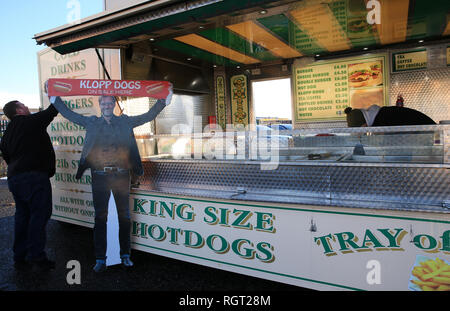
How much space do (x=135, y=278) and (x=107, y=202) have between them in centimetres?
74

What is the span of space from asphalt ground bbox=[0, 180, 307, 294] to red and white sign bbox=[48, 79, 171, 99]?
167 centimetres

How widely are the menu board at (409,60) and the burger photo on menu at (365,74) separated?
23 cm

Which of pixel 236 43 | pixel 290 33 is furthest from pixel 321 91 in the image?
pixel 236 43

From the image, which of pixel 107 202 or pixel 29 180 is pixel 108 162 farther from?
pixel 29 180

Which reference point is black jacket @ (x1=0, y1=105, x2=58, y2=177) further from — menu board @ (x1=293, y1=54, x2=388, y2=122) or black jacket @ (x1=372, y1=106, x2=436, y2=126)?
menu board @ (x1=293, y1=54, x2=388, y2=122)

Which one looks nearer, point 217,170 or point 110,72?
point 217,170

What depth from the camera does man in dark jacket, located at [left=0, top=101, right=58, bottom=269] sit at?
3.14 meters

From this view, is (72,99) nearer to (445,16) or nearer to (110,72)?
(110,72)

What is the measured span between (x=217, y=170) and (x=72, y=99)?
244 centimetres

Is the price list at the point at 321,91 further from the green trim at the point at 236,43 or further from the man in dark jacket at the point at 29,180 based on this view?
the man in dark jacket at the point at 29,180

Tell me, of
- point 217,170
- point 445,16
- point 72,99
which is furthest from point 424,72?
point 72,99

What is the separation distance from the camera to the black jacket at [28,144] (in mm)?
3182

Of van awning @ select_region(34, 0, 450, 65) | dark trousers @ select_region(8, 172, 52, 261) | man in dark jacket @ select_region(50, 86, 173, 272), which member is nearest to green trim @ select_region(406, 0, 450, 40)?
van awning @ select_region(34, 0, 450, 65)

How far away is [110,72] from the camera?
3854 mm
